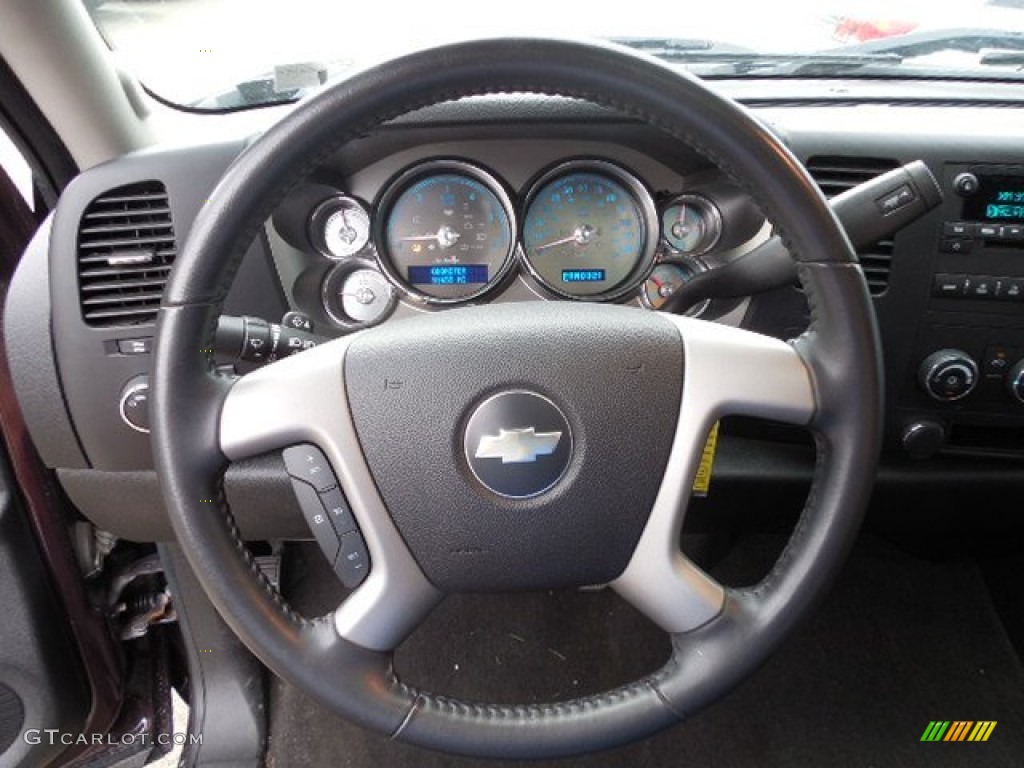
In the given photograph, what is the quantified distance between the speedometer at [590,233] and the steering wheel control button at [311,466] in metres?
0.59

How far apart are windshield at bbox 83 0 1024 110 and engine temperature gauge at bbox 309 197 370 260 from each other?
25 cm

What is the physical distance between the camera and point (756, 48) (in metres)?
1.47

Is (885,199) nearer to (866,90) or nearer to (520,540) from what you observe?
(520,540)

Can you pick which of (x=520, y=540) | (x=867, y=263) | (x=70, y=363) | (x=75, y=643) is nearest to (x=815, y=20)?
(x=867, y=263)

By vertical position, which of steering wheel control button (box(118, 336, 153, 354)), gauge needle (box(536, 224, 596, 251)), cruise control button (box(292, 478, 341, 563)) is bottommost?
cruise control button (box(292, 478, 341, 563))

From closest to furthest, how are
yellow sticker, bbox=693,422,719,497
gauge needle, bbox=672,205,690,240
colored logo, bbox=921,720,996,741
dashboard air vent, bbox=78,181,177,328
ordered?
yellow sticker, bbox=693,422,719,497
dashboard air vent, bbox=78,181,177,328
gauge needle, bbox=672,205,690,240
colored logo, bbox=921,720,996,741

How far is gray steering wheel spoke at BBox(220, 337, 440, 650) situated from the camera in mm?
→ 828

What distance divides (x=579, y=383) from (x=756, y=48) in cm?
92

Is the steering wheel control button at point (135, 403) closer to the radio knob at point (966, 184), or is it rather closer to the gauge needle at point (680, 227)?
the gauge needle at point (680, 227)

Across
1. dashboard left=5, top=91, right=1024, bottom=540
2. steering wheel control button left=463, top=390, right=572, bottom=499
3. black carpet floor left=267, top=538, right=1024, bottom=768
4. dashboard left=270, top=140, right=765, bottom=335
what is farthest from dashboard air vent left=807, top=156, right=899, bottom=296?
black carpet floor left=267, top=538, right=1024, bottom=768

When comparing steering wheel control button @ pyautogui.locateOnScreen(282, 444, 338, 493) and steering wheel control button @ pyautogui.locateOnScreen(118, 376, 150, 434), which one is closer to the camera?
steering wheel control button @ pyautogui.locateOnScreen(282, 444, 338, 493)

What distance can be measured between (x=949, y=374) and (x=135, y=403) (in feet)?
3.95

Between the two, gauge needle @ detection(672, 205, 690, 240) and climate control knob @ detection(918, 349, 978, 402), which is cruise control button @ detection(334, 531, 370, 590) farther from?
climate control knob @ detection(918, 349, 978, 402)

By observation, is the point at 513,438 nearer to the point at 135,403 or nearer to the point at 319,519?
the point at 319,519
